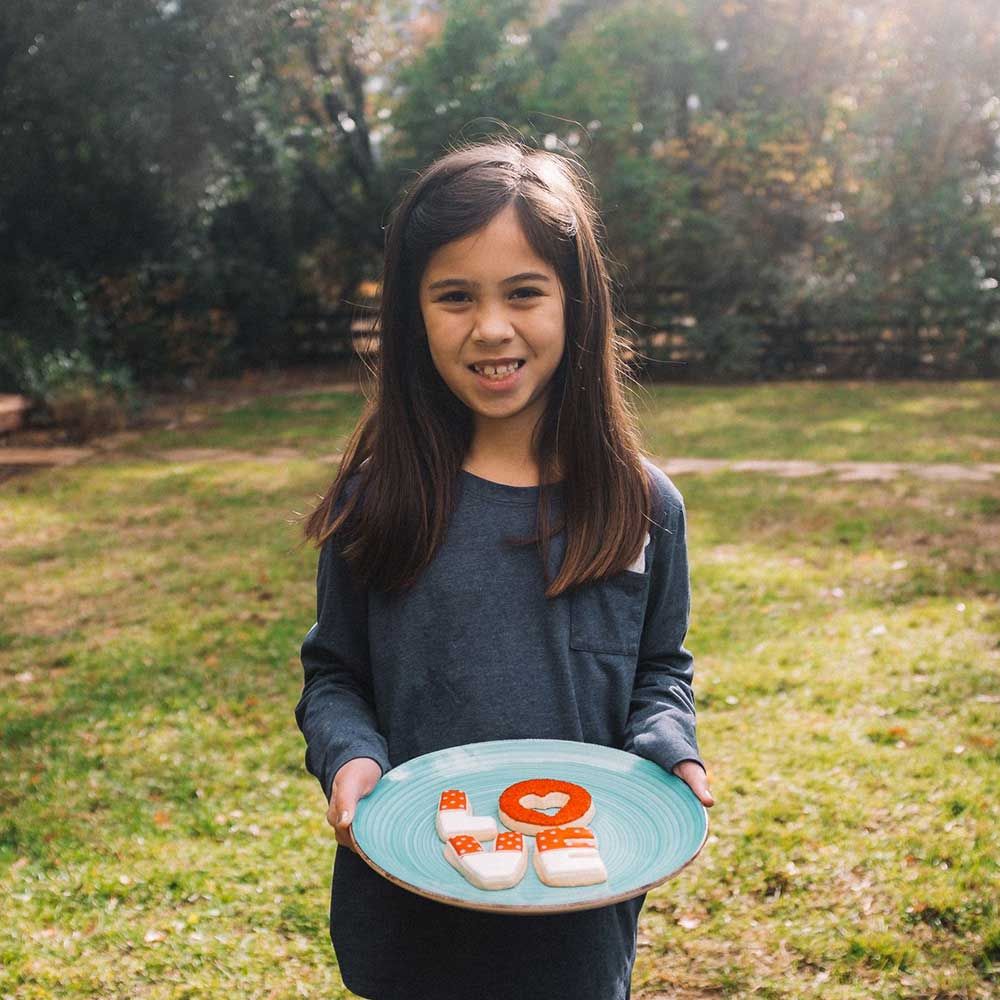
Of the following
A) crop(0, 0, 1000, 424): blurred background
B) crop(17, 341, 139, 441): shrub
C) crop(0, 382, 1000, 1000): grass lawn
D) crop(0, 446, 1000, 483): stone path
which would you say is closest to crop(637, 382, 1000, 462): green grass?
crop(0, 446, 1000, 483): stone path

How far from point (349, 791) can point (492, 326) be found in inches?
26.6

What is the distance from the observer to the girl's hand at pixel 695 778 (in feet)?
4.75

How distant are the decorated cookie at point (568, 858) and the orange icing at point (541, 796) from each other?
0.09 feet

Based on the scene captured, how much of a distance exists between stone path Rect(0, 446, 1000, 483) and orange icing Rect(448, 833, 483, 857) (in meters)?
5.71

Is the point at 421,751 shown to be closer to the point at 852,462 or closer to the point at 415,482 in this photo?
the point at 415,482

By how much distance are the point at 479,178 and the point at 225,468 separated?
6.80 m

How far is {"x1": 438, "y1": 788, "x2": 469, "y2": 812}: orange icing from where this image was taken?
1430mm

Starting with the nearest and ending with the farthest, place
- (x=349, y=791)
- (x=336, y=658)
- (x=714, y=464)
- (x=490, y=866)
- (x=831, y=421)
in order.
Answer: (x=490, y=866) → (x=349, y=791) → (x=336, y=658) → (x=714, y=464) → (x=831, y=421)

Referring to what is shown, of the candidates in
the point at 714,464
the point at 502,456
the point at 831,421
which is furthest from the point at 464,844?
the point at 831,421

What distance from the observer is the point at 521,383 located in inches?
63.7

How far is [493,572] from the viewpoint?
1.61 metres

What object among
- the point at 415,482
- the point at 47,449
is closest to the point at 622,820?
the point at 415,482

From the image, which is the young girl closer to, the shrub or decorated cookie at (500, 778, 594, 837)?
decorated cookie at (500, 778, 594, 837)

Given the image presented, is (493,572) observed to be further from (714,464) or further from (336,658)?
(714,464)
